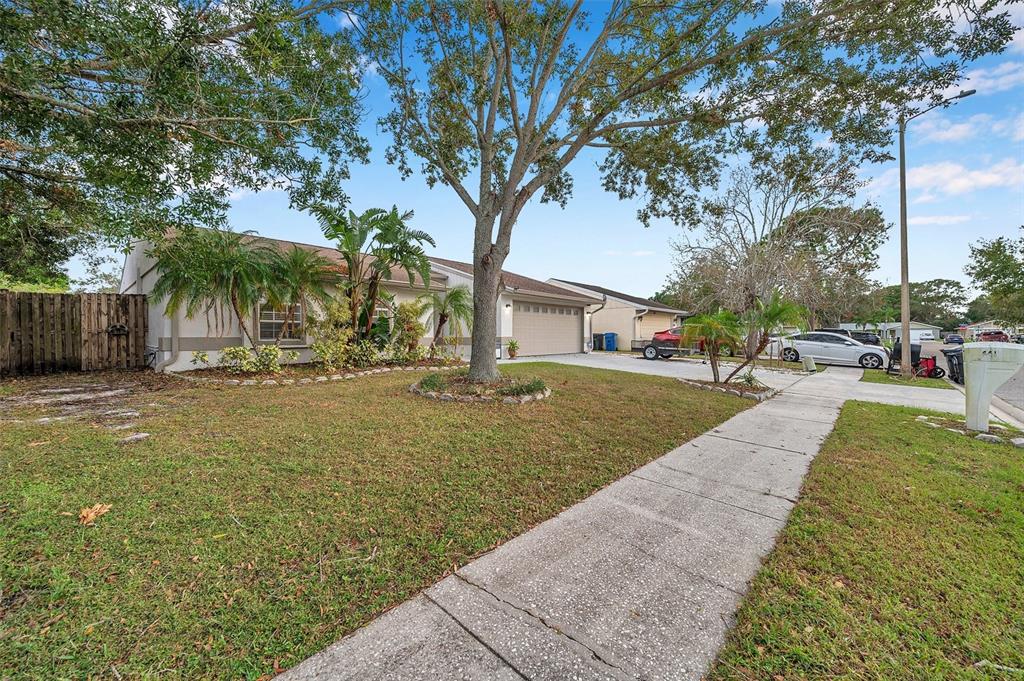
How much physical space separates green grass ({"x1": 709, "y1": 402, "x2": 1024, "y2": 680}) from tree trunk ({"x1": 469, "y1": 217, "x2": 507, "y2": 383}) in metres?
5.13

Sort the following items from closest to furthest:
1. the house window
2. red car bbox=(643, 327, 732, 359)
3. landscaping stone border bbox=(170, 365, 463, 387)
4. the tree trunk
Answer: the tree trunk, landscaping stone border bbox=(170, 365, 463, 387), the house window, red car bbox=(643, 327, 732, 359)

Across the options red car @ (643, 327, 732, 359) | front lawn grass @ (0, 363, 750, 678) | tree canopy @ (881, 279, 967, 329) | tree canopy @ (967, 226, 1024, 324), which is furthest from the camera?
tree canopy @ (881, 279, 967, 329)

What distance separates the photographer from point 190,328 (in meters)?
8.87

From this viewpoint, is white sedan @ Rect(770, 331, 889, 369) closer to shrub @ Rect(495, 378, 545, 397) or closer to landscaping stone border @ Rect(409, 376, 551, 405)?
shrub @ Rect(495, 378, 545, 397)

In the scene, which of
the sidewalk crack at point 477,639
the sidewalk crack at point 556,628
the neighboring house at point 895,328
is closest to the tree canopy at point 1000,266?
the neighboring house at point 895,328

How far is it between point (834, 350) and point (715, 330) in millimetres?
11419

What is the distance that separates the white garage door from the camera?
15.9 m

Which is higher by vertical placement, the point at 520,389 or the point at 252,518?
the point at 520,389

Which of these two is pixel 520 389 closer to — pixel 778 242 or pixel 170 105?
pixel 170 105

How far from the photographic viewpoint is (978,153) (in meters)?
8.46

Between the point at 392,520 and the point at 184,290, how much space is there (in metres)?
7.60

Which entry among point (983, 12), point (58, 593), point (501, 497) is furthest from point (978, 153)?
point (58, 593)

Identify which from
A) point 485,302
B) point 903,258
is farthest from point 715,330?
point 903,258

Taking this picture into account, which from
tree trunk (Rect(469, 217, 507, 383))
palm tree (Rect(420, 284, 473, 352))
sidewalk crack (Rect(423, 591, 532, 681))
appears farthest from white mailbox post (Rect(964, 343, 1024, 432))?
palm tree (Rect(420, 284, 473, 352))
